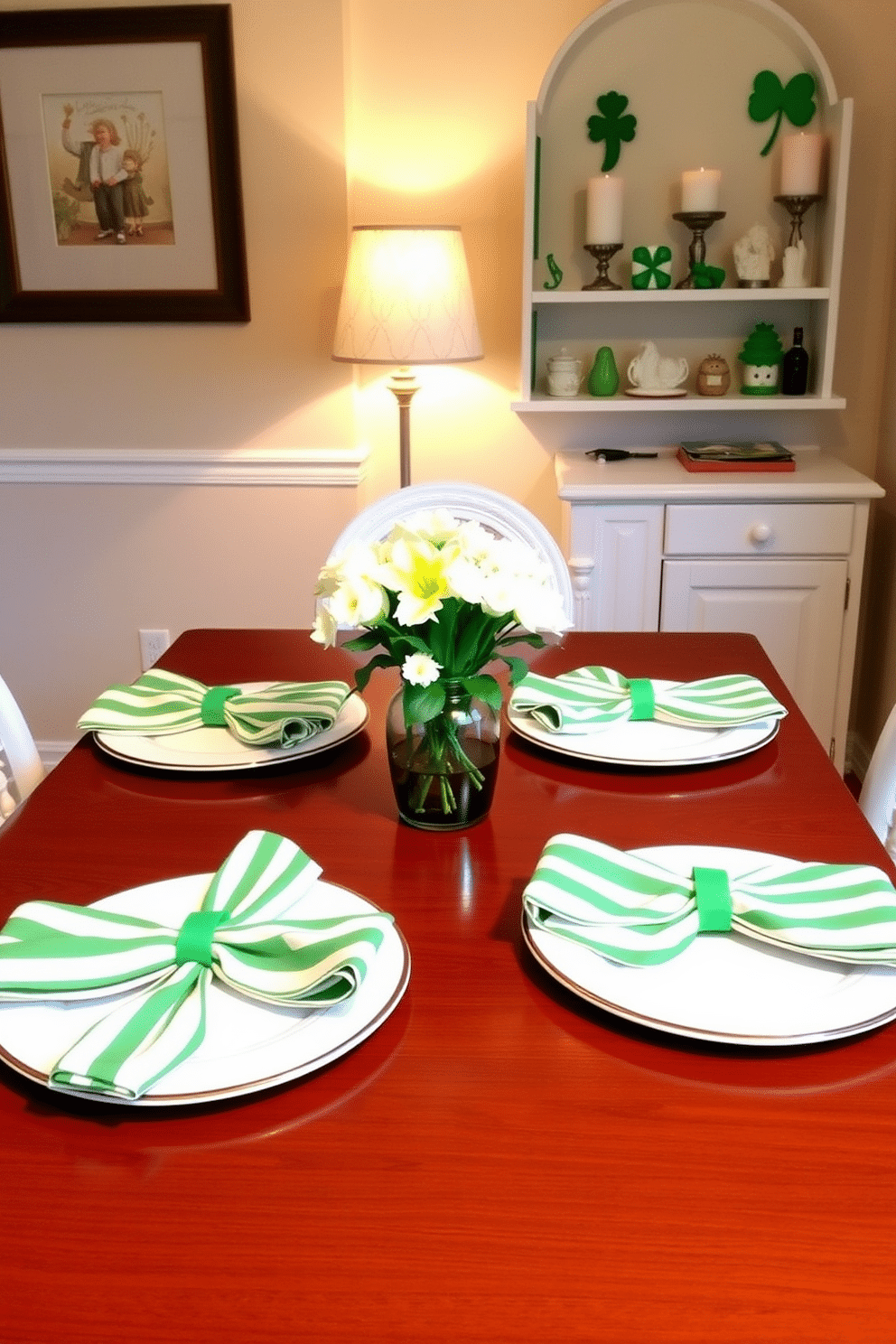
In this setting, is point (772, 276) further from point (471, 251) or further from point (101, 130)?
point (101, 130)

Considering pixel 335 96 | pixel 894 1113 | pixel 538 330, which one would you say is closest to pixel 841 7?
pixel 538 330

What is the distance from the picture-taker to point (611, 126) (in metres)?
2.69

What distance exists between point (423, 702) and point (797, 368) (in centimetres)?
202

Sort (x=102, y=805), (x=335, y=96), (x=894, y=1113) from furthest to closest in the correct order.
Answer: (x=335, y=96), (x=102, y=805), (x=894, y=1113)

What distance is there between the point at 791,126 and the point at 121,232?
1521 millimetres

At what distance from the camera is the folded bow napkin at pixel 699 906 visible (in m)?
0.91

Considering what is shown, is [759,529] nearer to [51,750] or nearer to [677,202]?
[677,202]

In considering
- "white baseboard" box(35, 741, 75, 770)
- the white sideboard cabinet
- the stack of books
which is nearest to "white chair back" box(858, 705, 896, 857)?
the white sideboard cabinet

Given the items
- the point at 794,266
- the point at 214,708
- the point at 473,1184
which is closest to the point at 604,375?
the point at 794,266

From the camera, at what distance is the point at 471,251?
2838 millimetres

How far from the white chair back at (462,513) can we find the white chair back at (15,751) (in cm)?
63

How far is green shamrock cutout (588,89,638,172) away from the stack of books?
682 mm

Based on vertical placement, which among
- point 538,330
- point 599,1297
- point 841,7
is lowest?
point 599,1297

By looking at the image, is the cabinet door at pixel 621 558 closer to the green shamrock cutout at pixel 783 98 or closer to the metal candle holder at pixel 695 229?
the metal candle holder at pixel 695 229
